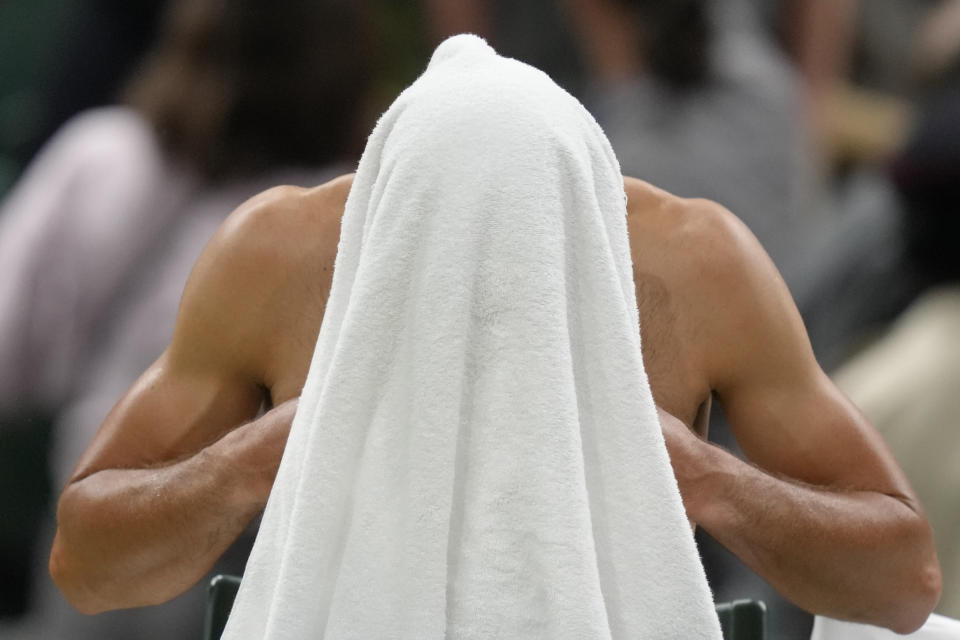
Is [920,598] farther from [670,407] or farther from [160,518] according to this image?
[160,518]

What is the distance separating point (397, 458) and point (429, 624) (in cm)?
9

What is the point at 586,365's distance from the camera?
928 mm

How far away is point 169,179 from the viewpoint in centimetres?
164

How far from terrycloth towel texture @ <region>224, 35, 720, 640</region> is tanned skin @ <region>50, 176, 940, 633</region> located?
0.13m

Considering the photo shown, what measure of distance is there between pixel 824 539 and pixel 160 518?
42 centimetres

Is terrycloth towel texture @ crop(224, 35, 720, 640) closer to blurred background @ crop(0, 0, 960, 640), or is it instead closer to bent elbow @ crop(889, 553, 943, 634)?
bent elbow @ crop(889, 553, 943, 634)

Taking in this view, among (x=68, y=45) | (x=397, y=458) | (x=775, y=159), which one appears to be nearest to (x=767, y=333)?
(x=397, y=458)

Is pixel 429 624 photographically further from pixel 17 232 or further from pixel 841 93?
pixel 841 93

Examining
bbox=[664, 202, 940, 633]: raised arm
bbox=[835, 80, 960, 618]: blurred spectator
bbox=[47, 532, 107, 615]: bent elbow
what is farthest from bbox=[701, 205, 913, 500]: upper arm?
bbox=[835, 80, 960, 618]: blurred spectator

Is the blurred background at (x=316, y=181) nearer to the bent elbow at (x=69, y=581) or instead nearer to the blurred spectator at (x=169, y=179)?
the blurred spectator at (x=169, y=179)

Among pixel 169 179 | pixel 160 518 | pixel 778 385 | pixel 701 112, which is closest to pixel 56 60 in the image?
pixel 169 179

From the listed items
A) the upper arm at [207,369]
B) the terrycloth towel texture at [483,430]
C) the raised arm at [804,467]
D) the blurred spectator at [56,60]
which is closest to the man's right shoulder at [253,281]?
the upper arm at [207,369]

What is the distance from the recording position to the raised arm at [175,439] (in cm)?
104

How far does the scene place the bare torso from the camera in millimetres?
1057
